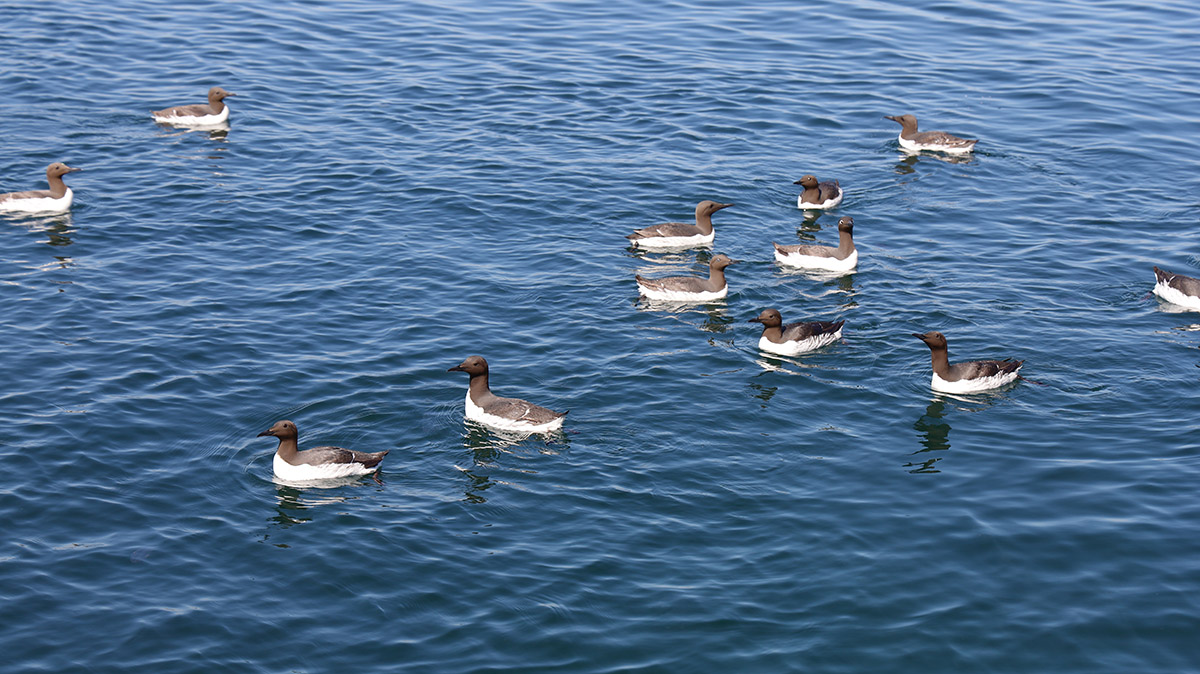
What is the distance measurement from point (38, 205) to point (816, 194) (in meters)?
18.1

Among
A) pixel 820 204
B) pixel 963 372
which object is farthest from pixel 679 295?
pixel 820 204

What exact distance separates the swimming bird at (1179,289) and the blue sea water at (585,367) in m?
0.32

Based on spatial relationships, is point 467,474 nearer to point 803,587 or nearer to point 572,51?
point 803,587

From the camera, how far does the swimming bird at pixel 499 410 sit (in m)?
19.5

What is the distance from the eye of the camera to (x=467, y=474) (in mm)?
18719

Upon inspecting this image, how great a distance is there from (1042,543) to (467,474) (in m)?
8.50

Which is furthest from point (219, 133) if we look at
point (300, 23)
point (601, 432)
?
point (601, 432)

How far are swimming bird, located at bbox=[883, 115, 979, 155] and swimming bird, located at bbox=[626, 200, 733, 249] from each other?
7.67m

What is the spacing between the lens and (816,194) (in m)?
29.1

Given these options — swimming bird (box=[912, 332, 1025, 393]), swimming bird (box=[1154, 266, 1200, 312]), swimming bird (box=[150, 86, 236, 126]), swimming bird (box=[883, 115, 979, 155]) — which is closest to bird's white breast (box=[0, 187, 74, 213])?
swimming bird (box=[150, 86, 236, 126])

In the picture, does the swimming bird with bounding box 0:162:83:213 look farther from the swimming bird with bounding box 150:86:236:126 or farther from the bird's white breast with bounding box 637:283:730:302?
the bird's white breast with bounding box 637:283:730:302

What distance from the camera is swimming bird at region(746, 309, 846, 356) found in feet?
73.0

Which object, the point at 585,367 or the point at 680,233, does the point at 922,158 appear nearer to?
the point at 680,233

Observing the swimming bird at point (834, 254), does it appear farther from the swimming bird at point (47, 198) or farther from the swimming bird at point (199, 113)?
the swimming bird at point (199, 113)
